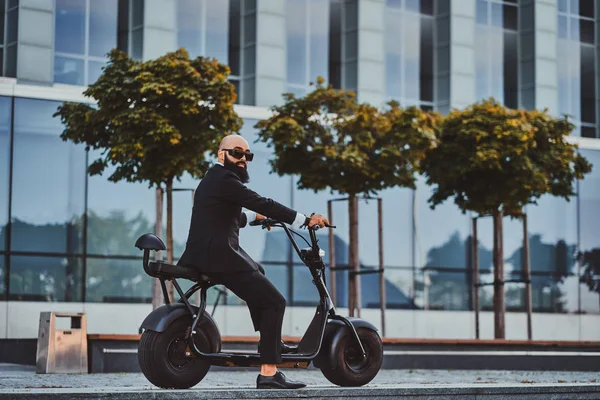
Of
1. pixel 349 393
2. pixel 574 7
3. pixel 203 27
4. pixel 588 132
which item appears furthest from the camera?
pixel 574 7

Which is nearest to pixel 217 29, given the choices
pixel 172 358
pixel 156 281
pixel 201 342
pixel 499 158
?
pixel 499 158

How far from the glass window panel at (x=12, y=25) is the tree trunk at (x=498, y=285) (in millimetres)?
9829

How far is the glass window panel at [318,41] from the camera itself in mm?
25837

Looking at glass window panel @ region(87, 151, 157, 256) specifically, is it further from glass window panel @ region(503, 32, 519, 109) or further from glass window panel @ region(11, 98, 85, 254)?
glass window panel @ region(503, 32, 519, 109)

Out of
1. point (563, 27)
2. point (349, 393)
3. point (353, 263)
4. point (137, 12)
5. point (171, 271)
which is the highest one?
point (563, 27)

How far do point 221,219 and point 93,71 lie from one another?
1553 cm

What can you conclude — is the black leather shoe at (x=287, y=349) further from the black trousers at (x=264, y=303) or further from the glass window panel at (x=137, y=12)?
the glass window panel at (x=137, y=12)

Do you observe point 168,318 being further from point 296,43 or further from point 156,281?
point 296,43

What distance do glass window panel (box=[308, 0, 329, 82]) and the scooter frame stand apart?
A: 678 inches

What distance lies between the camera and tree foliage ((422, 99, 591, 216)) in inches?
756

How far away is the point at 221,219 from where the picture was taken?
8086 millimetres

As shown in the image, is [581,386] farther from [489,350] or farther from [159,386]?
[489,350]

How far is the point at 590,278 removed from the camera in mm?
28938

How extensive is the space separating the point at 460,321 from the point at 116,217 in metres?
8.85
